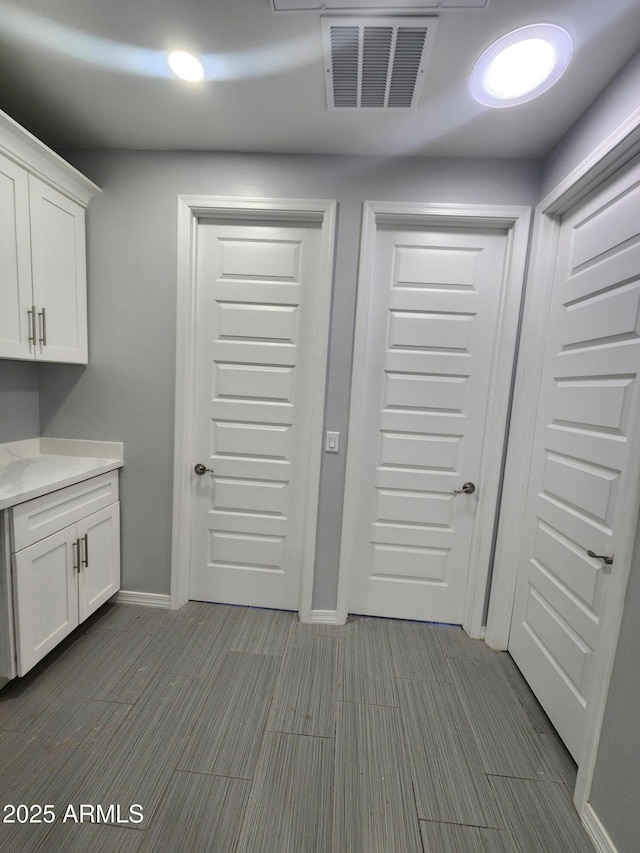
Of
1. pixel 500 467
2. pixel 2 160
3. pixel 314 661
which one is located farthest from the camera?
pixel 500 467

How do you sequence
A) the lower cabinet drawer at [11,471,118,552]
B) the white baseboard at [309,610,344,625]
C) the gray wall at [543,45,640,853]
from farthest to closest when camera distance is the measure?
the white baseboard at [309,610,344,625] → the lower cabinet drawer at [11,471,118,552] → the gray wall at [543,45,640,853]

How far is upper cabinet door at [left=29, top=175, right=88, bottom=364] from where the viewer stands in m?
1.54

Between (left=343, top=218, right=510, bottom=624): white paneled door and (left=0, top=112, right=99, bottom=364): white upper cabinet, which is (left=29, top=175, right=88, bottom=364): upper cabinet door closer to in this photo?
(left=0, top=112, right=99, bottom=364): white upper cabinet

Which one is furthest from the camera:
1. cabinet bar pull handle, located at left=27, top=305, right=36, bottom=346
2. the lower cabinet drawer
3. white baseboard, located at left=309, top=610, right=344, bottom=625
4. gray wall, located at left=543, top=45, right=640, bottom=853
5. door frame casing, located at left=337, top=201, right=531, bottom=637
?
white baseboard, located at left=309, top=610, right=344, bottom=625

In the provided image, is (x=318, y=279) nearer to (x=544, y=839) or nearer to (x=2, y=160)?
(x=2, y=160)

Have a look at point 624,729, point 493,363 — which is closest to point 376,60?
point 493,363

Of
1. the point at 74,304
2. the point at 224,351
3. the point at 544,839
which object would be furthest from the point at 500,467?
the point at 74,304

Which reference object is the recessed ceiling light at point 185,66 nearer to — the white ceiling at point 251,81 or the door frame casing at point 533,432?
the white ceiling at point 251,81

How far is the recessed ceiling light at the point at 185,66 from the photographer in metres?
1.21

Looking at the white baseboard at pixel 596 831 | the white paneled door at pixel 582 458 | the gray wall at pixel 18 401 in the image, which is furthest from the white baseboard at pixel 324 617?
the gray wall at pixel 18 401

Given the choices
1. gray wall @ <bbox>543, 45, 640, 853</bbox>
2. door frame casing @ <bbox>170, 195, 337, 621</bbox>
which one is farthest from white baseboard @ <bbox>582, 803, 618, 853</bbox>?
door frame casing @ <bbox>170, 195, 337, 621</bbox>

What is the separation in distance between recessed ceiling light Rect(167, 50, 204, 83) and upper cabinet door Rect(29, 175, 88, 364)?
0.81m

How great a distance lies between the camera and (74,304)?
5.74ft

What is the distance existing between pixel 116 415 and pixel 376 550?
171cm
